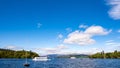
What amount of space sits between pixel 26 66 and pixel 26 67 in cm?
837

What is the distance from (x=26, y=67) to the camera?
130625 mm

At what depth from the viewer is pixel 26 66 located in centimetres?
13888
